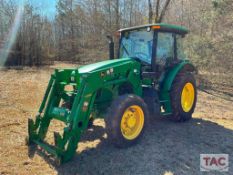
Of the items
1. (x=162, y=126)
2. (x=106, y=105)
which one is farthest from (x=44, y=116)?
(x=162, y=126)

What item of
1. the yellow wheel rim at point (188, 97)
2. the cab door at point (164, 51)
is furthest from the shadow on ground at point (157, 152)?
the cab door at point (164, 51)

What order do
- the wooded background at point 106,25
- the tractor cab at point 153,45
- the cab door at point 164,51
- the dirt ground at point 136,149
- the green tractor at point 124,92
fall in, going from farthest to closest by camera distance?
the wooded background at point 106,25 < the cab door at point 164,51 < the tractor cab at point 153,45 < the green tractor at point 124,92 < the dirt ground at point 136,149

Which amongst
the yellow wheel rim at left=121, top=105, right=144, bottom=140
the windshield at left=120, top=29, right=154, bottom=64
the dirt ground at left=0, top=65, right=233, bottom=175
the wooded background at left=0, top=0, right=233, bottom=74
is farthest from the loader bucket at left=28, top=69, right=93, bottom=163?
the wooded background at left=0, top=0, right=233, bottom=74

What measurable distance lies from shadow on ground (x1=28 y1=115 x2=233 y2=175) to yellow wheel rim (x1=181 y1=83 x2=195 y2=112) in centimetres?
60

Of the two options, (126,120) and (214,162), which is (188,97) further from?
(126,120)

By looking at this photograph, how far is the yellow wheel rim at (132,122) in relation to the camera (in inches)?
165

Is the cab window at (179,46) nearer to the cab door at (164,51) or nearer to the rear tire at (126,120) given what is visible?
the cab door at (164,51)

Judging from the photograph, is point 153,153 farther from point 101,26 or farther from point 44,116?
point 101,26

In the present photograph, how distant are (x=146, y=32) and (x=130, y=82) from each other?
1.18m

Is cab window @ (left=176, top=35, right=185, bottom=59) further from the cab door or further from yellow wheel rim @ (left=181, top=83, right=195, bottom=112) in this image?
yellow wheel rim @ (left=181, top=83, right=195, bottom=112)

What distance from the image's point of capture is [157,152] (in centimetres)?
417

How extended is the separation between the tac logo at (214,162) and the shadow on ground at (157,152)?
9cm

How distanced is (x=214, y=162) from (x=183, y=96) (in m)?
2.05

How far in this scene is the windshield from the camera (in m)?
5.12
